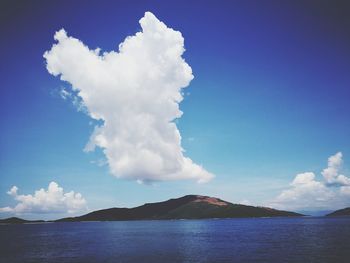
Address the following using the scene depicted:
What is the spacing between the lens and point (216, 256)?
241 ft

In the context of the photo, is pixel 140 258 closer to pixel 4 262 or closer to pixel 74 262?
pixel 74 262

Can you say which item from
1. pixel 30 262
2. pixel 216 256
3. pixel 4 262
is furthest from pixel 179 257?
pixel 4 262

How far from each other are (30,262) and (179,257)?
37.5m

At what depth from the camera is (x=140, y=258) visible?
7162 cm

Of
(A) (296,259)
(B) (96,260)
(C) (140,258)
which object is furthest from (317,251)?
(B) (96,260)

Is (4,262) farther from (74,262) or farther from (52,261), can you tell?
(74,262)

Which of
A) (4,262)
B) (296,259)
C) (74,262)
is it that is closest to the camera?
(296,259)

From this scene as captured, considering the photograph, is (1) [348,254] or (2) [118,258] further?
(2) [118,258]

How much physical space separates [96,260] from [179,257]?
2039 centimetres

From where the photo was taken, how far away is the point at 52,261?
73.8 m

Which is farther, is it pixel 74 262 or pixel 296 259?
pixel 74 262

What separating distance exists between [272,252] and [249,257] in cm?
1020

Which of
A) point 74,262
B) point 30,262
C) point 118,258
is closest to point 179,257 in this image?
point 118,258

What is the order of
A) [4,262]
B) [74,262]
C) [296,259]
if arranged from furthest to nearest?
[4,262], [74,262], [296,259]
